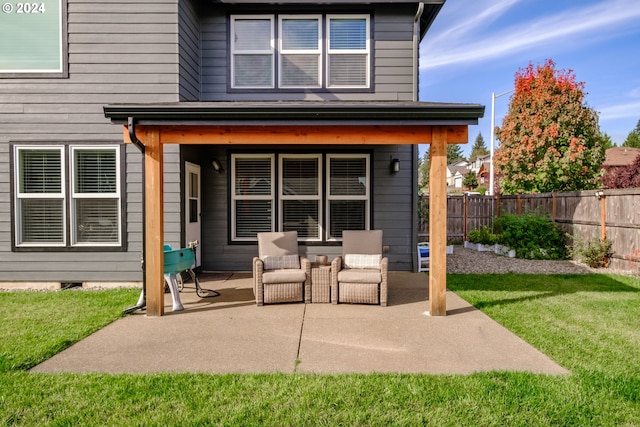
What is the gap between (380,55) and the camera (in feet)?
25.2

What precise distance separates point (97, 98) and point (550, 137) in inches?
555

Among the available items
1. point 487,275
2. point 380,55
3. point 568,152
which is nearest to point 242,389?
point 487,275

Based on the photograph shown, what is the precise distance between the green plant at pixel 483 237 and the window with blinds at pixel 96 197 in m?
9.36

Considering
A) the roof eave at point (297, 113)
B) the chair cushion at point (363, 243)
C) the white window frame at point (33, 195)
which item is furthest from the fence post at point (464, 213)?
the white window frame at point (33, 195)

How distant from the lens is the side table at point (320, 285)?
18.5 feet

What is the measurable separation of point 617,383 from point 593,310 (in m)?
2.47

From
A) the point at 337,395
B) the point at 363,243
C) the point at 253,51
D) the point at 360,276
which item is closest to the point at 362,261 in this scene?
the point at 363,243

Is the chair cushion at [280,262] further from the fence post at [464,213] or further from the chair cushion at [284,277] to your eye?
the fence post at [464,213]

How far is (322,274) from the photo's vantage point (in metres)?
5.63

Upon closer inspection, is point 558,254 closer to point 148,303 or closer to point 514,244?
point 514,244

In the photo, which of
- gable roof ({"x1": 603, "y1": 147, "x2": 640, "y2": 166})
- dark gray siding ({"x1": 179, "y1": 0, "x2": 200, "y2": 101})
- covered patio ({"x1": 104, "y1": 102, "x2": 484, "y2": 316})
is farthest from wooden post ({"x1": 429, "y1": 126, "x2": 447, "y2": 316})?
gable roof ({"x1": 603, "y1": 147, "x2": 640, "y2": 166})

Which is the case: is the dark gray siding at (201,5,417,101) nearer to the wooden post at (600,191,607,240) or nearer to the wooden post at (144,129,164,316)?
the wooden post at (144,129,164,316)

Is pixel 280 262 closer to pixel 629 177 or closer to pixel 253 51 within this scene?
pixel 253 51

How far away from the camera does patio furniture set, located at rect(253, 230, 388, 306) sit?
548cm
